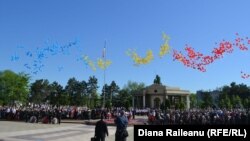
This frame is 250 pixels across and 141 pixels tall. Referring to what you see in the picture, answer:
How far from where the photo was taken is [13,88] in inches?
4176

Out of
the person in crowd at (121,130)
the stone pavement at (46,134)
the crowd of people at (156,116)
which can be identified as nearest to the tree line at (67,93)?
the crowd of people at (156,116)

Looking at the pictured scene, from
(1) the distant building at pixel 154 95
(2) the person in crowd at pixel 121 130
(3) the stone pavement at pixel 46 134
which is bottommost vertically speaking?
(3) the stone pavement at pixel 46 134

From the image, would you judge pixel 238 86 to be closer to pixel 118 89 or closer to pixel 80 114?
pixel 118 89

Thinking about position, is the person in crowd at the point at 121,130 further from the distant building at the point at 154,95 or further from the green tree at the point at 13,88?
the green tree at the point at 13,88

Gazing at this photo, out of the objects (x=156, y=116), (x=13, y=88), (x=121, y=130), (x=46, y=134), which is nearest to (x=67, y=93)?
(x=13, y=88)

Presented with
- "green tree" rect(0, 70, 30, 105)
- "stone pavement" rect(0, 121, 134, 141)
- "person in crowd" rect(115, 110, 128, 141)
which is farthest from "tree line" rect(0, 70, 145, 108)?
"person in crowd" rect(115, 110, 128, 141)

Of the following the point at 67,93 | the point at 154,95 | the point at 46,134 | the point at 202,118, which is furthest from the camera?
the point at 67,93

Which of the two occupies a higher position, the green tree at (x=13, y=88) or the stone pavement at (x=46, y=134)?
the green tree at (x=13, y=88)

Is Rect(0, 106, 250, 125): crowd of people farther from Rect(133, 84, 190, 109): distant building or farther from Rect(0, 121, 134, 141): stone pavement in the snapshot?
Rect(133, 84, 190, 109): distant building

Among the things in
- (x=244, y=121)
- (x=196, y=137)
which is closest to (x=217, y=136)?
(x=196, y=137)

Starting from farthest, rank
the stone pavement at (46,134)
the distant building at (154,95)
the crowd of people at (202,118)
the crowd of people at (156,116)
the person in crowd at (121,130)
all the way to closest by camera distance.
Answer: the distant building at (154,95)
the crowd of people at (156,116)
the crowd of people at (202,118)
the stone pavement at (46,134)
the person in crowd at (121,130)

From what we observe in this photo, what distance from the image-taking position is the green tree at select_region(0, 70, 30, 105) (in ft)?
347

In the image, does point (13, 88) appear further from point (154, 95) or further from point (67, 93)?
point (154, 95)

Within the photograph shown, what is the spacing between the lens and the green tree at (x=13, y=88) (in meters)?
106
